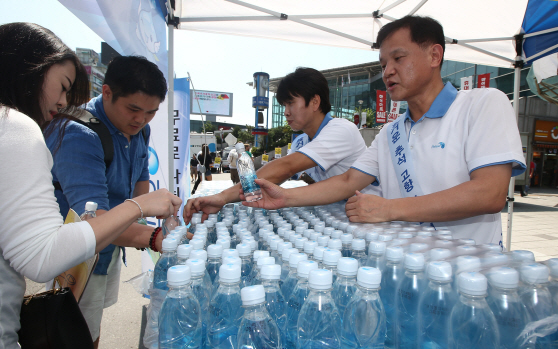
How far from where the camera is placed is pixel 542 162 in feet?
61.3

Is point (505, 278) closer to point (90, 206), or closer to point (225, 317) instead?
point (225, 317)

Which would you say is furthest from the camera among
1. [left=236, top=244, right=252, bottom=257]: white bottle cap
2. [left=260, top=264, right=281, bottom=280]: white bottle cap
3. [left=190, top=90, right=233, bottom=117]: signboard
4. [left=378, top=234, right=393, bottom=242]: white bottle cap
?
[left=190, top=90, right=233, bottom=117]: signboard

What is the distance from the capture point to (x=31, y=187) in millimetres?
852

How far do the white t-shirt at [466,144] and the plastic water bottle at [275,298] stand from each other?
120cm

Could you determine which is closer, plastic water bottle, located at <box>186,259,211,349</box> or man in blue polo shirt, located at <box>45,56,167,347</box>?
plastic water bottle, located at <box>186,259,211,349</box>

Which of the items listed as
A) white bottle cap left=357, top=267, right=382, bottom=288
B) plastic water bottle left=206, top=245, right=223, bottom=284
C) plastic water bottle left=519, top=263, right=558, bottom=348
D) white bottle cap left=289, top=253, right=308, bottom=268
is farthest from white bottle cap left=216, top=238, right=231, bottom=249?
plastic water bottle left=519, top=263, right=558, bottom=348

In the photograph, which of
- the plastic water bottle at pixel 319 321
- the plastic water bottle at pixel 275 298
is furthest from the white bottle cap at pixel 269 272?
the plastic water bottle at pixel 319 321

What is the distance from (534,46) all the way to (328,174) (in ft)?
11.9

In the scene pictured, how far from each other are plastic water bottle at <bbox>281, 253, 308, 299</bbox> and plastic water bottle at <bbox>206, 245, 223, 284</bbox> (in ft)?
0.81

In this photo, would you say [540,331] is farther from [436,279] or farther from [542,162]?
[542,162]

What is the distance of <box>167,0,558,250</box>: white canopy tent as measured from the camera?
3673 millimetres

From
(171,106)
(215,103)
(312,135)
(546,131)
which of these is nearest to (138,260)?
(171,106)

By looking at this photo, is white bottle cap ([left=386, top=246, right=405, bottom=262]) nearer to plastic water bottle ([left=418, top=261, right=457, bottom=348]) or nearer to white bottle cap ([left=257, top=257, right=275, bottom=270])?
plastic water bottle ([left=418, top=261, right=457, bottom=348])

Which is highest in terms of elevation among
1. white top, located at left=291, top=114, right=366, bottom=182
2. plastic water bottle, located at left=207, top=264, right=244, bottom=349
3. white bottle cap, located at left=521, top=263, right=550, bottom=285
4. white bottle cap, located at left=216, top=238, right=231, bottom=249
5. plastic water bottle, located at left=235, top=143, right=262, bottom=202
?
white top, located at left=291, top=114, right=366, bottom=182
